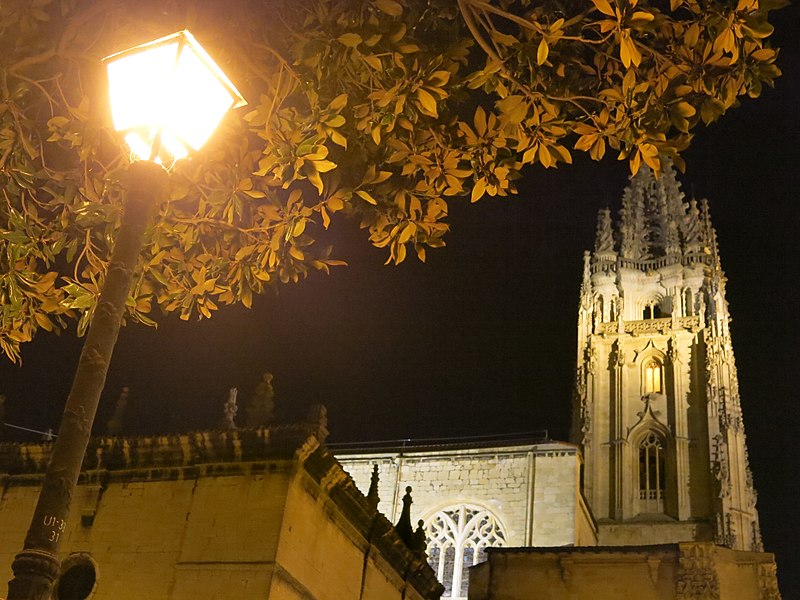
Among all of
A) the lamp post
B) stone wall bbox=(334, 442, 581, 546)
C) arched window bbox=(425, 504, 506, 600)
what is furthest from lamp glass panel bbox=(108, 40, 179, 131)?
arched window bbox=(425, 504, 506, 600)

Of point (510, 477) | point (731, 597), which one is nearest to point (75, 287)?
point (731, 597)

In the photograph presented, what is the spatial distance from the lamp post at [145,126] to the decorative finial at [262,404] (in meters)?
9.26

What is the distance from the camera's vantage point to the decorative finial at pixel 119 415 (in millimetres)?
16641

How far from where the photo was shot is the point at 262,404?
14.9 meters

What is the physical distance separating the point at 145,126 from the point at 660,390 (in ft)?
133

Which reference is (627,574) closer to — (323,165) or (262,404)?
(262,404)

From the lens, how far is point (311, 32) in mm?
7012

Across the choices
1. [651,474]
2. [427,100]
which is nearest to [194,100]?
[427,100]

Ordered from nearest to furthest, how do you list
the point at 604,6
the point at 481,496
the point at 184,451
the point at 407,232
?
the point at 604,6, the point at 407,232, the point at 184,451, the point at 481,496

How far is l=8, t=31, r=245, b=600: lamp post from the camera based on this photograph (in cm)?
505

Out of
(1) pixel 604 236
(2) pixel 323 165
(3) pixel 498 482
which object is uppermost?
(1) pixel 604 236

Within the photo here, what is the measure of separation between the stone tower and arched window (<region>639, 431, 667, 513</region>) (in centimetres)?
5

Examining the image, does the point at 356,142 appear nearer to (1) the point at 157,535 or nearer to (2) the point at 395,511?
(1) the point at 157,535

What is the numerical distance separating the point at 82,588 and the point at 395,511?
19651 millimetres
